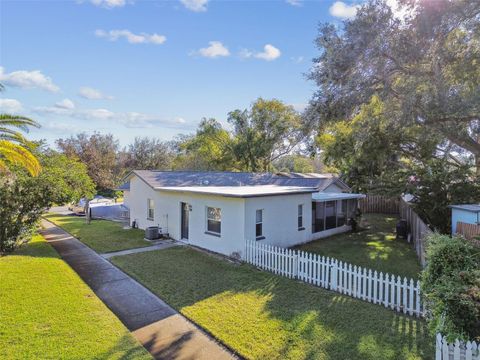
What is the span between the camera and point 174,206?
1512cm

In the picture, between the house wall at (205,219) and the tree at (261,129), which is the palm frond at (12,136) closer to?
the house wall at (205,219)

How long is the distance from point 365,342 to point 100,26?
48.4 ft

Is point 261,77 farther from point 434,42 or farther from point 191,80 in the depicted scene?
point 434,42

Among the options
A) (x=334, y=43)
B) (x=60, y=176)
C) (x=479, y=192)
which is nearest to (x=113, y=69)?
(x=60, y=176)

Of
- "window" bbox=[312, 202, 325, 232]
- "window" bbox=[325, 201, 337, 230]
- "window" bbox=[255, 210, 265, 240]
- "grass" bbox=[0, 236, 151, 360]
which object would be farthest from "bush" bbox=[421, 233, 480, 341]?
"window" bbox=[325, 201, 337, 230]

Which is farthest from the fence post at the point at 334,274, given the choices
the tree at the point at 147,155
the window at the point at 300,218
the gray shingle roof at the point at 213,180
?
the tree at the point at 147,155

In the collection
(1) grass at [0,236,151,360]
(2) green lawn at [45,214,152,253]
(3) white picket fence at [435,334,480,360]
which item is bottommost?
(2) green lawn at [45,214,152,253]

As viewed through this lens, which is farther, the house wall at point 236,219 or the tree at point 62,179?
the tree at point 62,179

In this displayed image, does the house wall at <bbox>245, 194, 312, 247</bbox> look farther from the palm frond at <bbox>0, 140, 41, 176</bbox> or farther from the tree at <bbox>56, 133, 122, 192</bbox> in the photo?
the tree at <bbox>56, 133, 122, 192</bbox>

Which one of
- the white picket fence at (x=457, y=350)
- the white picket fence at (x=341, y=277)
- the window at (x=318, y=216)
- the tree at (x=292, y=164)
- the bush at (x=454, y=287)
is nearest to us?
the white picket fence at (x=457, y=350)

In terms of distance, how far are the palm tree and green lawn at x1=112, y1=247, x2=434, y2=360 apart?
6.31m

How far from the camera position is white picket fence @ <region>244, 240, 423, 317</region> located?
6.99 m

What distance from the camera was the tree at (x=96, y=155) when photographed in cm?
3762

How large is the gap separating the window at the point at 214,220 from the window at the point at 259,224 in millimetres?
1583
